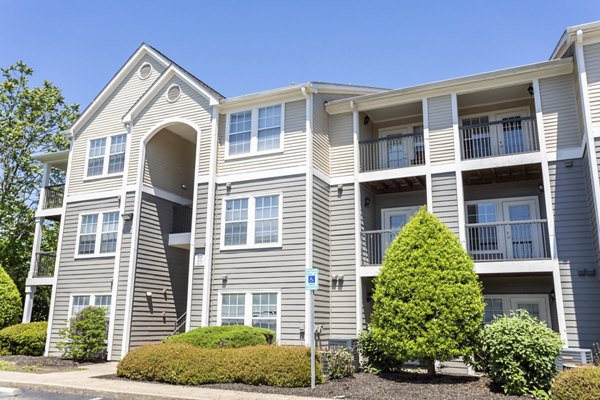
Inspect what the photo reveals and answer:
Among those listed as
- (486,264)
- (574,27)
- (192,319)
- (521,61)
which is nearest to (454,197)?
(486,264)

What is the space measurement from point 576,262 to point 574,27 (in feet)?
20.2

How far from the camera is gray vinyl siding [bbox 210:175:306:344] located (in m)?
14.5

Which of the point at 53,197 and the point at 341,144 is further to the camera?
the point at 53,197

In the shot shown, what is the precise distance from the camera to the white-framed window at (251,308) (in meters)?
14.8

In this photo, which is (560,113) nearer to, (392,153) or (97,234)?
(392,153)

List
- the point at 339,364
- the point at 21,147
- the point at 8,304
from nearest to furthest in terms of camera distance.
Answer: the point at 339,364
the point at 8,304
the point at 21,147

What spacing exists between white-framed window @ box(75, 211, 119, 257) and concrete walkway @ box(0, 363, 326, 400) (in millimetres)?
5496

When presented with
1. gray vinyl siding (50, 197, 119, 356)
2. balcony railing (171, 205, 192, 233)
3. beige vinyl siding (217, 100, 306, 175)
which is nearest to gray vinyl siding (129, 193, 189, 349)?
balcony railing (171, 205, 192, 233)

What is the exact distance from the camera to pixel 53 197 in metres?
21.3

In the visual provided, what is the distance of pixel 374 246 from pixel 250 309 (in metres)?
4.63

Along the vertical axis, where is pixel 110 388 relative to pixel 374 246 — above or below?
below

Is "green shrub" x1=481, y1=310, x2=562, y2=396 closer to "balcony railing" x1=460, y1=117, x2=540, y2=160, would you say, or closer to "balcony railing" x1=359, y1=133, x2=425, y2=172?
"balcony railing" x1=460, y1=117, x2=540, y2=160

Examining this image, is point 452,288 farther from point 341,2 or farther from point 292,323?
point 341,2

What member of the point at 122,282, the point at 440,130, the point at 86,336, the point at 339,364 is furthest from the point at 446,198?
the point at 86,336
